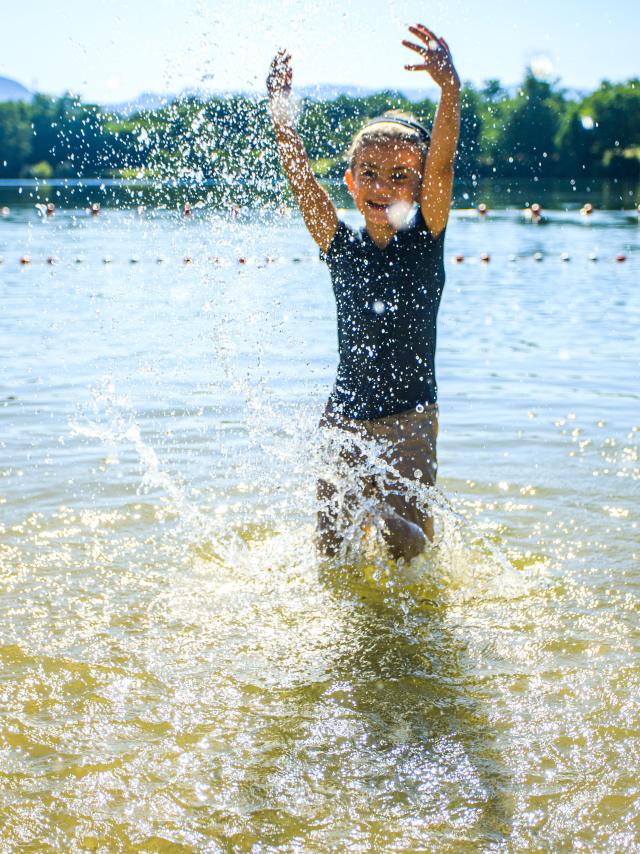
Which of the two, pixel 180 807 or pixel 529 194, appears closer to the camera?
pixel 180 807

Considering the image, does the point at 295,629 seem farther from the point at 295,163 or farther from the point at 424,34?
the point at 424,34

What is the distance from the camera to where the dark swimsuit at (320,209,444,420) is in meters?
4.34

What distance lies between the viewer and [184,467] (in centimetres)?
667

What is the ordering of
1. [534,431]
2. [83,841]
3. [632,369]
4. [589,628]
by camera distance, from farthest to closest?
[632,369]
[534,431]
[589,628]
[83,841]

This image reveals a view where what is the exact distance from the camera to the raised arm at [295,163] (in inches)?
175

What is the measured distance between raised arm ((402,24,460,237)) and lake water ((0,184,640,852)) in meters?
1.70

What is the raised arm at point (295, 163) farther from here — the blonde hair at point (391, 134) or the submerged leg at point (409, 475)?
the submerged leg at point (409, 475)

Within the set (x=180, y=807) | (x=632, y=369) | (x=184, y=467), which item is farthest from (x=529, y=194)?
(x=180, y=807)

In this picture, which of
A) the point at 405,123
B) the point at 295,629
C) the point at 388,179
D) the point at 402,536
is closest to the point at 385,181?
the point at 388,179

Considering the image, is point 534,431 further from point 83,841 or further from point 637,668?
point 83,841

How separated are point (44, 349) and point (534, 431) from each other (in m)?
6.24

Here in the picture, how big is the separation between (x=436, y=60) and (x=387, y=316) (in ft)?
3.65

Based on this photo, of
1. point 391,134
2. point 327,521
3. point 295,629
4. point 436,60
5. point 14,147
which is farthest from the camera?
Result: point 14,147

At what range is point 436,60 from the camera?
3939 mm
